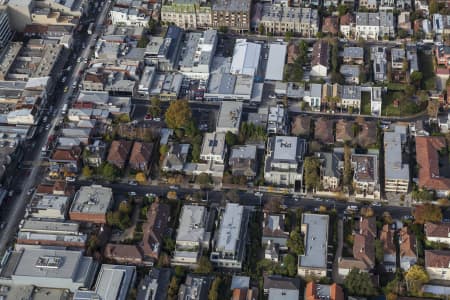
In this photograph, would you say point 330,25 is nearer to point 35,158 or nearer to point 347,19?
point 347,19

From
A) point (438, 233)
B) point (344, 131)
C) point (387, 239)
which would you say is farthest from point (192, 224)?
point (438, 233)

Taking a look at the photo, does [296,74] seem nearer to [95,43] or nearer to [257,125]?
[257,125]

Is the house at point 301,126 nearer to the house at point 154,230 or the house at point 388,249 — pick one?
the house at point 388,249

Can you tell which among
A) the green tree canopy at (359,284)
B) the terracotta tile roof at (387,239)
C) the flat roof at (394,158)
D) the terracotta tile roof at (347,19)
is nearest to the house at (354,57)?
the terracotta tile roof at (347,19)

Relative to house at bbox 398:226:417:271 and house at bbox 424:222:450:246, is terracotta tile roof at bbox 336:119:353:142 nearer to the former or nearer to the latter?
house at bbox 398:226:417:271

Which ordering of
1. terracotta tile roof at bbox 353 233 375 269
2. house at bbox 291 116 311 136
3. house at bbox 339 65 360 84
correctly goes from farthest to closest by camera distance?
house at bbox 339 65 360 84 → house at bbox 291 116 311 136 → terracotta tile roof at bbox 353 233 375 269

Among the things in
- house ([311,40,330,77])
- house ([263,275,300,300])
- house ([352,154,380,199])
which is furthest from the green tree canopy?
house ([311,40,330,77])
